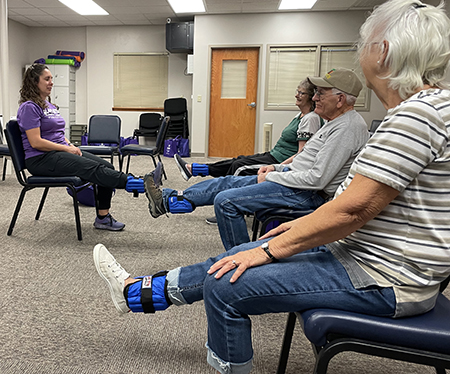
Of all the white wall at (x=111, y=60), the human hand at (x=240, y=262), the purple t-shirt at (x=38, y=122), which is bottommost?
the human hand at (x=240, y=262)

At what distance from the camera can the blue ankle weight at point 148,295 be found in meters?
1.09

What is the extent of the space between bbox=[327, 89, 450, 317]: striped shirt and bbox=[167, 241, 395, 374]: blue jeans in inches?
1.2

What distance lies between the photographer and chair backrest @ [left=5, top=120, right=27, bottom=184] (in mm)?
2402

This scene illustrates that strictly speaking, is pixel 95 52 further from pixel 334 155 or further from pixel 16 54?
pixel 334 155

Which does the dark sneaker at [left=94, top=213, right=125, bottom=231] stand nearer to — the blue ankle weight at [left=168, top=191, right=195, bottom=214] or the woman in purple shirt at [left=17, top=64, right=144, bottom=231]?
the woman in purple shirt at [left=17, top=64, right=144, bottom=231]

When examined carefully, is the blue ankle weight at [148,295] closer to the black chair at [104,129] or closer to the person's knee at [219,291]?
the person's knee at [219,291]

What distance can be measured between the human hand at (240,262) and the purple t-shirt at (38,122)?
6.45 feet

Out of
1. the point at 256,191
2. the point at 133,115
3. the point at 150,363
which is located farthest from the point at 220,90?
the point at 150,363

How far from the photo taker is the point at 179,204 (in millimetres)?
2174

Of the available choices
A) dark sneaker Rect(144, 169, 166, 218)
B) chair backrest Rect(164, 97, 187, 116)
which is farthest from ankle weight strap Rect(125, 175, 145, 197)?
chair backrest Rect(164, 97, 187, 116)

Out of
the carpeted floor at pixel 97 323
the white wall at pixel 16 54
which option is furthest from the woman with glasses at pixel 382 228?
the white wall at pixel 16 54

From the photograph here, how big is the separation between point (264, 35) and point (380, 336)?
683 centimetres

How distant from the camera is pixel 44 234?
2.61 meters

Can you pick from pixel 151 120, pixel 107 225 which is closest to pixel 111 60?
pixel 151 120
